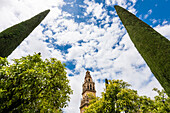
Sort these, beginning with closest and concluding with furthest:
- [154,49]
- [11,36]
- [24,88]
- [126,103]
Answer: [24,88] < [154,49] < [11,36] < [126,103]

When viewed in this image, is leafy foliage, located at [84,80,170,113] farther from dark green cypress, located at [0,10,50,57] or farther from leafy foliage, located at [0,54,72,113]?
dark green cypress, located at [0,10,50,57]

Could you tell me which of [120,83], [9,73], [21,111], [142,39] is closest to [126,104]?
[120,83]

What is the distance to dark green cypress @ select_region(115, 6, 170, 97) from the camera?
577 cm

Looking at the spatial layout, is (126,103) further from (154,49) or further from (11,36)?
(11,36)

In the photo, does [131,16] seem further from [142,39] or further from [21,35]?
[21,35]

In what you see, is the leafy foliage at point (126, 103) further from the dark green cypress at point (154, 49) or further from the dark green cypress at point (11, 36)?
the dark green cypress at point (11, 36)

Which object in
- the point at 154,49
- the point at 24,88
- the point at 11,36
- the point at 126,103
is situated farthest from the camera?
the point at 126,103

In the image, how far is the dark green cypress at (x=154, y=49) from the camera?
18.9 ft

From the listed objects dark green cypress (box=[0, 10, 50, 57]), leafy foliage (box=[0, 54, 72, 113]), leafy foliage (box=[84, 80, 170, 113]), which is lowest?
leafy foliage (box=[0, 54, 72, 113])

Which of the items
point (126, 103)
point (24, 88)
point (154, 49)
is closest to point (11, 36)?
point (24, 88)

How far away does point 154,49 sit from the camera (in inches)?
269

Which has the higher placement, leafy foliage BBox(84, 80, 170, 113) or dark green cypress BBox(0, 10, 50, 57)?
dark green cypress BBox(0, 10, 50, 57)

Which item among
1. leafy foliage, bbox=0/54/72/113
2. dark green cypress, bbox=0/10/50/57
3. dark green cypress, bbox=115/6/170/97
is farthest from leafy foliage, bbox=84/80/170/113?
dark green cypress, bbox=0/10/50/57

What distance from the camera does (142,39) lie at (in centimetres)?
814
